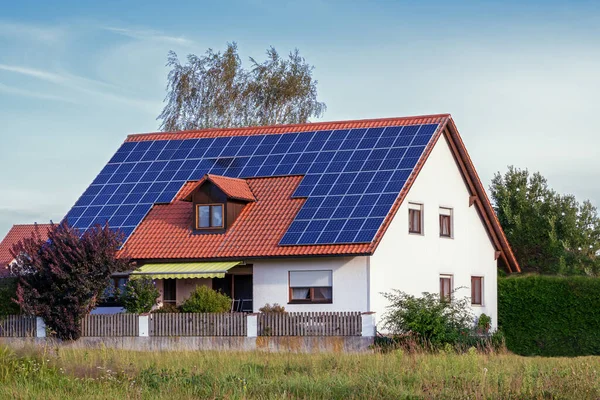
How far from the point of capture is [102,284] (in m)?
36.8

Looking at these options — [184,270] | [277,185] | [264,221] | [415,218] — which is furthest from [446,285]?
[184,270]

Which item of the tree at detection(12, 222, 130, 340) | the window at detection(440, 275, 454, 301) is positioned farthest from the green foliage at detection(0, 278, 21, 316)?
the window at detection(440, 275, 454, 301)

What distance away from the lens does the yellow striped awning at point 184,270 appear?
121 feet

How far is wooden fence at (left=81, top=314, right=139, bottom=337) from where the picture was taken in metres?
36.3

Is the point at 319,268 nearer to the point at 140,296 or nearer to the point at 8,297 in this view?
the point at 140,296

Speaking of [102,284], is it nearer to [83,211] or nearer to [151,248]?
[151,248]

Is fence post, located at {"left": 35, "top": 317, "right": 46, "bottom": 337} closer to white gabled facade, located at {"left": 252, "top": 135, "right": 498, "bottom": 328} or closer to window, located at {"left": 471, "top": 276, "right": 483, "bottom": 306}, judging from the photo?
white gabled facade, located at {"left": 252, "top": 135, "right": 498, "bottom": 328}

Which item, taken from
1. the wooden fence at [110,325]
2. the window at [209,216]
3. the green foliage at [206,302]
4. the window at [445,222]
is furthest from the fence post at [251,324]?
the window at [445,222]

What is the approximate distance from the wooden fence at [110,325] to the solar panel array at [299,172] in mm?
4354

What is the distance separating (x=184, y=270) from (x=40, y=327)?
5113 mm

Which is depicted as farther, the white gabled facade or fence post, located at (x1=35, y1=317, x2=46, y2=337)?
fence post, located at (x1=35, y1=317, x2=46, y2=337)

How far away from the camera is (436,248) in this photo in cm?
4075

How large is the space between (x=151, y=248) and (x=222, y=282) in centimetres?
273

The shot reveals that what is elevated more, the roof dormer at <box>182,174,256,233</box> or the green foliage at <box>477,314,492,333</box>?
the roof dormer at <box>182,174,256,233</box>
